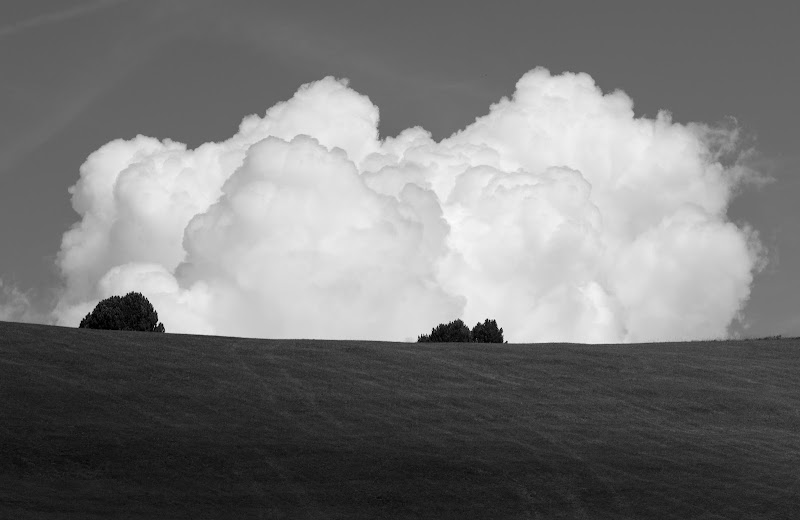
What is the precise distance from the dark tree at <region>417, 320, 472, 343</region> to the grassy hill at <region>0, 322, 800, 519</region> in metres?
24.3

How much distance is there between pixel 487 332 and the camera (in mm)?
83688

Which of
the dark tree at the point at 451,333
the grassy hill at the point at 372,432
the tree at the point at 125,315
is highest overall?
the dark tree at the point at 451,333

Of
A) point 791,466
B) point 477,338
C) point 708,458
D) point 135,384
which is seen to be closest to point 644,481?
point 708,458

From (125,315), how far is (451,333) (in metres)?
24.1

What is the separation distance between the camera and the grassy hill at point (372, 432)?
3428 cm

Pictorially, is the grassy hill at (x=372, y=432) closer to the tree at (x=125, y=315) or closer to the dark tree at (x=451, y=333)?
the tree at (x=125, y=315)

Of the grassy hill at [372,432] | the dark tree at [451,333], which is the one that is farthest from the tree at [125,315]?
the dark tree at [451,333]

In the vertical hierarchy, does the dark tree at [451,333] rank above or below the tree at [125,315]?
above

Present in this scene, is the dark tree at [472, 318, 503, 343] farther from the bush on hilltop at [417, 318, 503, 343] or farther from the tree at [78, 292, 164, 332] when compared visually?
the tree at [78, 292, 164, 332]

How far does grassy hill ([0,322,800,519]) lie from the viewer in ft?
112

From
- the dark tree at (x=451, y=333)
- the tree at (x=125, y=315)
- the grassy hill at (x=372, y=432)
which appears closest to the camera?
the grassy hill at (x=372, y=432)

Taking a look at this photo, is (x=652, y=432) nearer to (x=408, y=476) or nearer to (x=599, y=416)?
(x=599, y=416)

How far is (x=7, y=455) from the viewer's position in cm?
3466

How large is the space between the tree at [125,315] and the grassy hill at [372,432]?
55.4 ft
